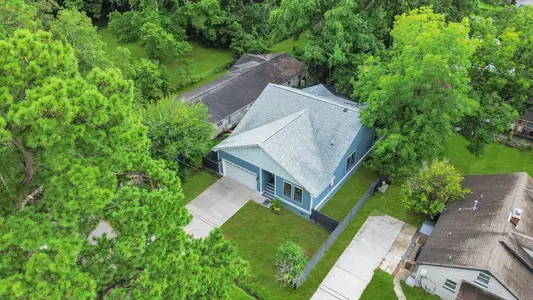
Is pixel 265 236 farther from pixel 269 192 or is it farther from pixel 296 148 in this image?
pixel 296 148

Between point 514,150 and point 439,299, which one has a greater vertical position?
point 514,150

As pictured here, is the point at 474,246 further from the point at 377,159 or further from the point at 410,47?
the point at 410,47

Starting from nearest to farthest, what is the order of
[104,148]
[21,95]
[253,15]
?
[21,95]
[104,148]
[253,15]

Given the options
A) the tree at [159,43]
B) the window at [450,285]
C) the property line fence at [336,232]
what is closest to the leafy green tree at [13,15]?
the property line fence at [336,232]

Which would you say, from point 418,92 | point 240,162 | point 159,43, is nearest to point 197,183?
point 240,162

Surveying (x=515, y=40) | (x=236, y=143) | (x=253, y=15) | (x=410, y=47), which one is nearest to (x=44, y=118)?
(x=236, y=143)

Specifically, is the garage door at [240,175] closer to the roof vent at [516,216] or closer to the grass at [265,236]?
the grass at [265,236]
